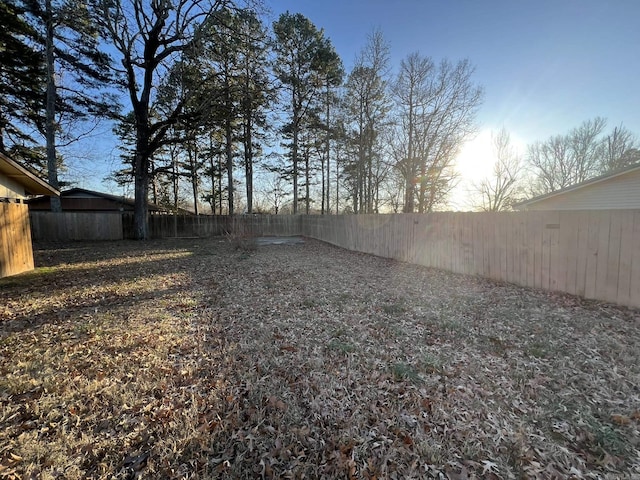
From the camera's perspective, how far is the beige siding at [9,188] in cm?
596

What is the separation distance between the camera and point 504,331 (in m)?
3.39

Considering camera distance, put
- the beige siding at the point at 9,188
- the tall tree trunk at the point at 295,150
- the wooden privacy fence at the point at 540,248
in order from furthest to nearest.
Answer: 1. the tall tree trunk at the point at 295,150
2. the beige siding at the point at 9,188
3. the wooden privacy fence at the point at 540,248

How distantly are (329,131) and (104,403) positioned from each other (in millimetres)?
18445

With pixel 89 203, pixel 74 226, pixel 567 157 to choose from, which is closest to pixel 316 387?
pixel 74 226

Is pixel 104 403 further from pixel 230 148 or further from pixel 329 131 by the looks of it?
pixel 329 131

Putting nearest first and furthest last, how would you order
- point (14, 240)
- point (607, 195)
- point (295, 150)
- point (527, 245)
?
point (527, 245) → point (14, 240) → point (607, 195) → point (295, 150)

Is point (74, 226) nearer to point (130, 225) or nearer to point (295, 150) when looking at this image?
point (130, 225)

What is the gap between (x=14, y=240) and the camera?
19.5 feet

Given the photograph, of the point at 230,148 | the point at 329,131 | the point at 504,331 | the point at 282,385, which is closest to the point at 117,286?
the point at 282,385

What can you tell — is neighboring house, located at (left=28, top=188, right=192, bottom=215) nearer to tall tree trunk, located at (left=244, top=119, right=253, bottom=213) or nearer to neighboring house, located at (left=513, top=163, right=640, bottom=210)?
tall tree trunk, located at (left=244, top=119, right=253, bottom=213)

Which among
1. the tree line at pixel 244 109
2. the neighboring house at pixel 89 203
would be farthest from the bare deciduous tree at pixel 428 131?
the neighboring house at pixel 89 203

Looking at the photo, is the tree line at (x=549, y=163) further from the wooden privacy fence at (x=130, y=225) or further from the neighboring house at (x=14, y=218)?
the neighboring house at (x=14, y=218)

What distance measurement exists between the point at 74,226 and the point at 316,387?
1539 centimetres

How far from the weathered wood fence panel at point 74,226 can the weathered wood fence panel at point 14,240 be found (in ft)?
23.6
